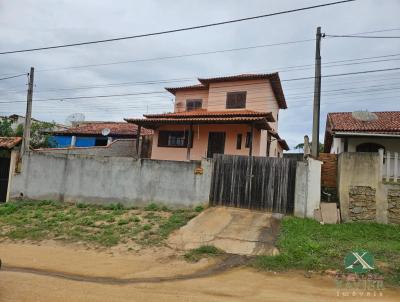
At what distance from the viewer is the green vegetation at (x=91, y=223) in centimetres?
1158

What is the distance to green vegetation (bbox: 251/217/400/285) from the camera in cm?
859

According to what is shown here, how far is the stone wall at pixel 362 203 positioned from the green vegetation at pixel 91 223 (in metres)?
5.62

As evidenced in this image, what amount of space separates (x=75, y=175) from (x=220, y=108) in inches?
385

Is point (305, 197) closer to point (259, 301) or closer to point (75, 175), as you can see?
point (259, 301)

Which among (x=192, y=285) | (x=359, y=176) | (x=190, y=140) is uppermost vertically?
(x=190, y=140)

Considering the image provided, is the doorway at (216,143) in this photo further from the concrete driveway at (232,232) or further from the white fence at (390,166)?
the white fence at (390,166)

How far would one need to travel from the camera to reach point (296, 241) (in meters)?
10.2

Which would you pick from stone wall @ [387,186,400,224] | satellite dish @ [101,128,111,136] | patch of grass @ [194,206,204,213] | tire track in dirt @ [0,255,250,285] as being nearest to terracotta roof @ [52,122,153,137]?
satellite dish @ [101,128,111,136]

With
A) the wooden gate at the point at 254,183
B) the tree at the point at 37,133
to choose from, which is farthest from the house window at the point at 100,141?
the wooden gate at the point at 254,183

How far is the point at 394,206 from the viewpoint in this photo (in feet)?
40.9

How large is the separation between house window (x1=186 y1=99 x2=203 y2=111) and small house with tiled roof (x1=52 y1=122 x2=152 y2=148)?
12.8 ft

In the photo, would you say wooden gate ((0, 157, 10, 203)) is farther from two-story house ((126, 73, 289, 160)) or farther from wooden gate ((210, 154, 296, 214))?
wooden gate ((210, 154, 296, 214))

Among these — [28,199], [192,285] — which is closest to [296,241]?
[192,285]

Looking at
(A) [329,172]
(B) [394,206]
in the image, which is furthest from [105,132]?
(B) [394,206]
